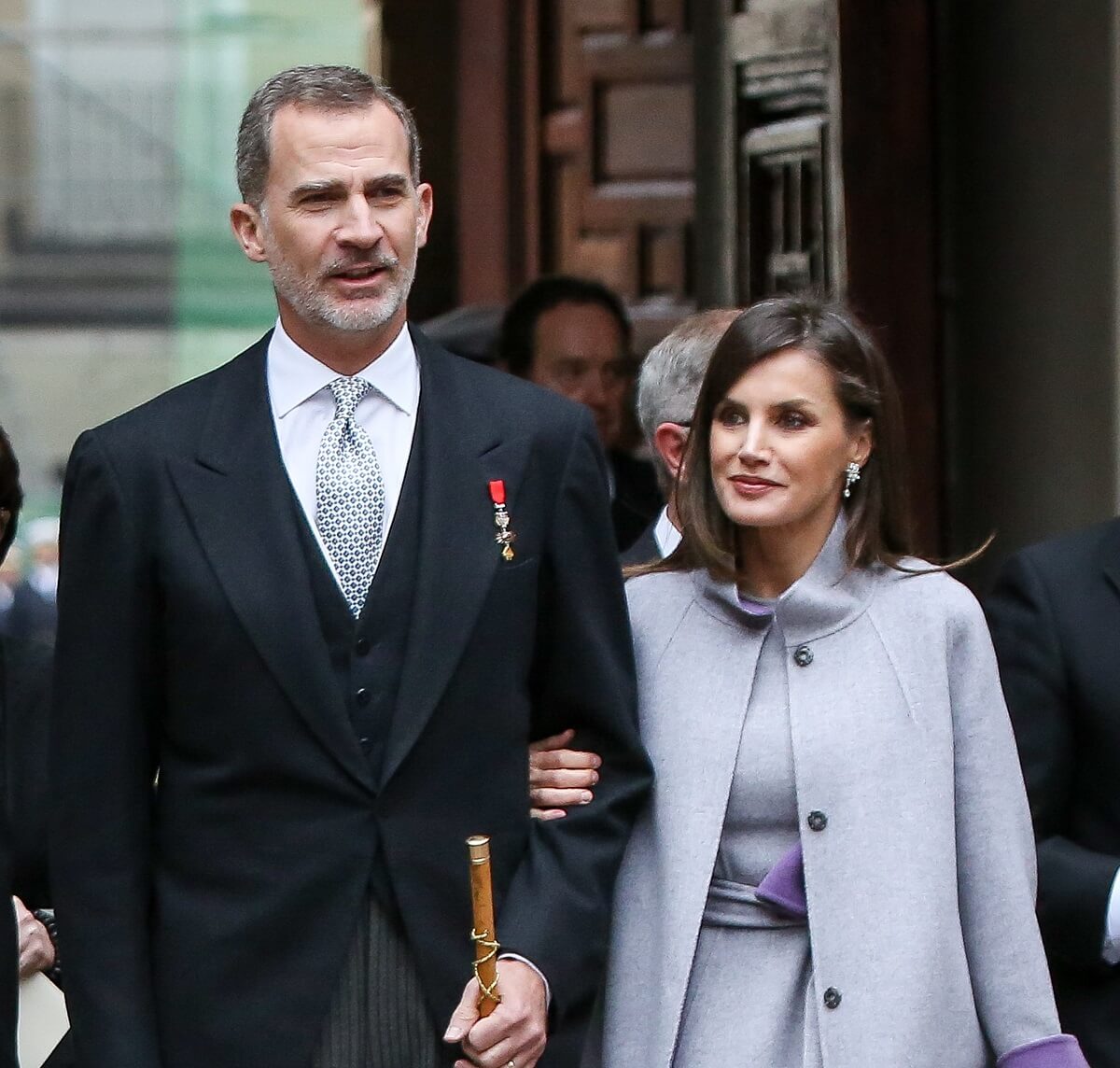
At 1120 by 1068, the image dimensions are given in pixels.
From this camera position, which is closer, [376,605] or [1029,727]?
[376,605]

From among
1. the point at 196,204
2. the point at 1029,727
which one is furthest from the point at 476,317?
the point at 196,204

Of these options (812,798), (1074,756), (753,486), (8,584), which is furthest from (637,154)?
(8,584)

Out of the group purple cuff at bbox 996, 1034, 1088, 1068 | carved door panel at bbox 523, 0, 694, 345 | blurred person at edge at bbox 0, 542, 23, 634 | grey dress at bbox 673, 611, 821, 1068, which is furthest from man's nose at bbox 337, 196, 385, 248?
blurred person at edge at bbox 0, 542, 23, 634

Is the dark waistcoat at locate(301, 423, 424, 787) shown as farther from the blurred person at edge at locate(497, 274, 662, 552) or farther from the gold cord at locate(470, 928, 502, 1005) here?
the blurred person at edge at locate(497, 274, 662, 552)

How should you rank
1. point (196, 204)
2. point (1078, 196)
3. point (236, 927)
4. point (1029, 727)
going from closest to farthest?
1. point (236, 927)
2. point (1029, 727)
3. point (1078, 196)
4. point (196, 204)

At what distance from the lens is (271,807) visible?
10.8 feet

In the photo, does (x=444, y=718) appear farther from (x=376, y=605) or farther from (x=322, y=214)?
(x=322, y=214)

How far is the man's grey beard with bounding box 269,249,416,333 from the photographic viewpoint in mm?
3357

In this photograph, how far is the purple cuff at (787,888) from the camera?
3.47 metres

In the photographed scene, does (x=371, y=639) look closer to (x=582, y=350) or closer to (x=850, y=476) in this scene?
(x=850, y=476)

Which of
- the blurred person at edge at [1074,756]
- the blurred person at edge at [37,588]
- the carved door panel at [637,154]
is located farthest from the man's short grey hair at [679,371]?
the blurred person at edge at [37,588]

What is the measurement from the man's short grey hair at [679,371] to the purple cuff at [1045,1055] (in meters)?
1.28

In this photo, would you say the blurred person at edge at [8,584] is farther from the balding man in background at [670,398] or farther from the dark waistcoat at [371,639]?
the dark waistcoat at [371,639]

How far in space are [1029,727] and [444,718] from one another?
1.10m
